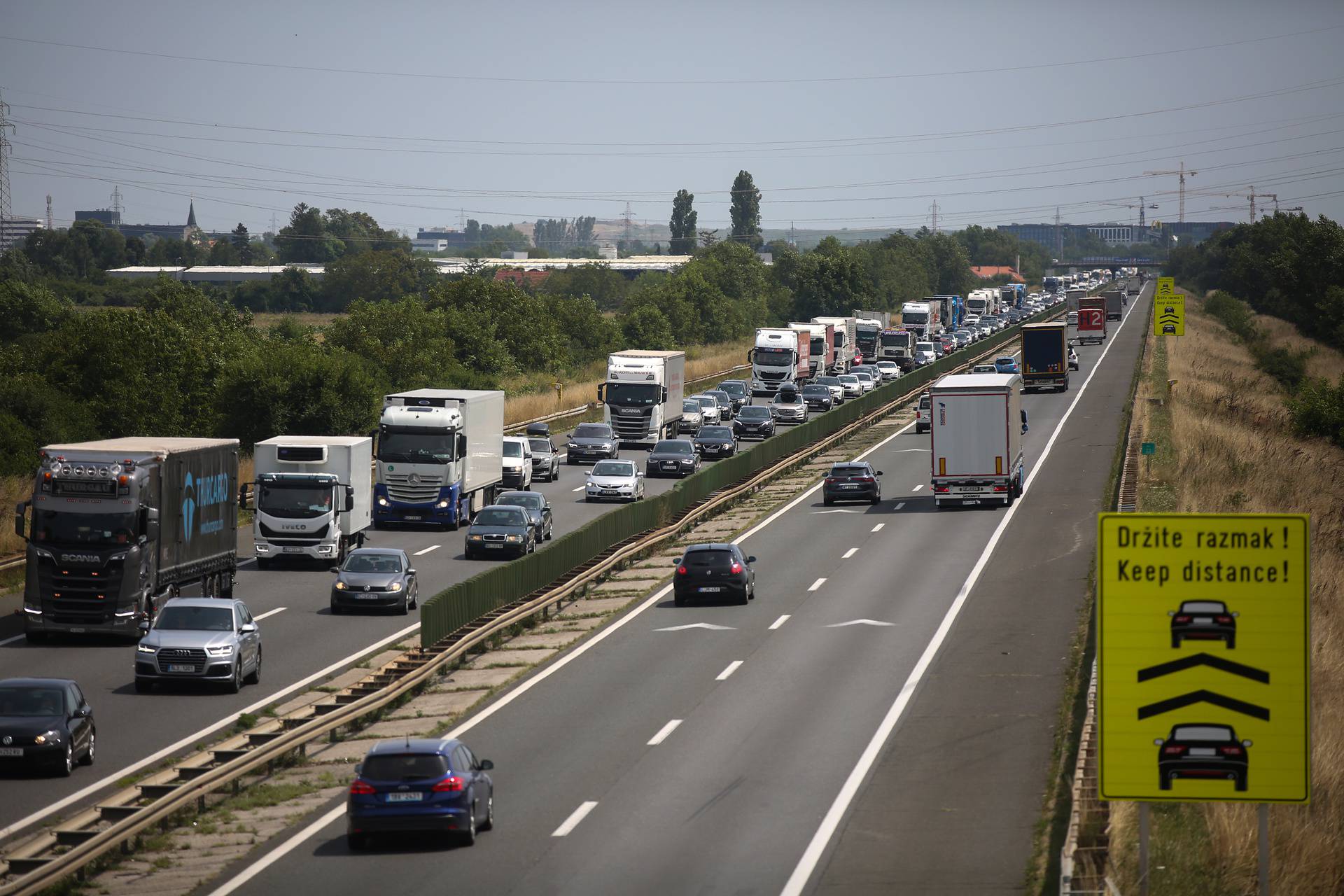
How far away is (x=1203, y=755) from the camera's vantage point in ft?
41.5

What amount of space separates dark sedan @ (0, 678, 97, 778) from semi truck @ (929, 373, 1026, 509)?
32.5 m

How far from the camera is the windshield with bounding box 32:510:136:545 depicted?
104 feet

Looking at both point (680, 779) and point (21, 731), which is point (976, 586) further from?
point (21, 731)

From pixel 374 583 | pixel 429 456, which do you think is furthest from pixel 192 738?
pixel 429 456

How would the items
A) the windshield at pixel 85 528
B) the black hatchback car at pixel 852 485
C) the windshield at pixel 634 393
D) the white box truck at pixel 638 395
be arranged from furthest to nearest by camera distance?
the windshield at pixel 634 393
the white box truck at pixel 638 395
the black hatchback car at pixel 852 485
the windshield at pixel 85 528

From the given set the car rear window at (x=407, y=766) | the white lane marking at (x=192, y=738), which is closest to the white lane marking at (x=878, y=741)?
the car rear window at (x=407, y=766)

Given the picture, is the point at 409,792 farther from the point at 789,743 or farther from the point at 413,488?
the point at 413,488

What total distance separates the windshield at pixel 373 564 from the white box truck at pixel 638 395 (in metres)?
32.9

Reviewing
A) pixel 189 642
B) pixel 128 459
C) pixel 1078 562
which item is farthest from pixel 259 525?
pixel 1078 562

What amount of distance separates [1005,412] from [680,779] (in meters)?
30.6

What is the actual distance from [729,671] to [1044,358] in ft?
208

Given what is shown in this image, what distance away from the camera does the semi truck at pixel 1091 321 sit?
126938mm

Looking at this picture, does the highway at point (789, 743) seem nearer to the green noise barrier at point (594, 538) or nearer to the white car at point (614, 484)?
the green noise barrier at point (594, 538)

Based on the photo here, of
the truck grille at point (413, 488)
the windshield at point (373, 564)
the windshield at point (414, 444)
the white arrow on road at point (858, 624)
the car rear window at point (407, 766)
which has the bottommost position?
the white arrow on road at point (858, 624)
